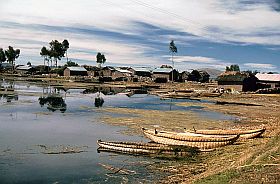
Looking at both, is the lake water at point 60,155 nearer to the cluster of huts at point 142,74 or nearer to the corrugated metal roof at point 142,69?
Result: the cluster of huts at point 142,74

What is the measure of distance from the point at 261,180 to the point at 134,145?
1060 cm

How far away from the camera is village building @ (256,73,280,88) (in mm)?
86750

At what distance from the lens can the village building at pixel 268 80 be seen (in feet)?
285

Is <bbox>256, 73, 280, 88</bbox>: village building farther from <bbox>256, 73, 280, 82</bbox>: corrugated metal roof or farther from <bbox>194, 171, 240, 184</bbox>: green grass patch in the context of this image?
<bbox>194, 171, 240, 184</bbox>: green grass patch

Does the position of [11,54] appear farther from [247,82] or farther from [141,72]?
[247,82]

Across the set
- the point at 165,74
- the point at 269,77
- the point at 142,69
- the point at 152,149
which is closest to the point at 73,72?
the point at 142,69

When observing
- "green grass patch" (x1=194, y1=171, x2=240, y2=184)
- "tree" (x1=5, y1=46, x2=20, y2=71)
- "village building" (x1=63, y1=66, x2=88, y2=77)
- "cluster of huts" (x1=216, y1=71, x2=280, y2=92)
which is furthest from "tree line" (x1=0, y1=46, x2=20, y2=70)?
"green grass patch" (x1=194, y1=171, x2=240, y2=184)

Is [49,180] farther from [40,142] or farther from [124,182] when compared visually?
[40,142]

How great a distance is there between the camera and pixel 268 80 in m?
88.5

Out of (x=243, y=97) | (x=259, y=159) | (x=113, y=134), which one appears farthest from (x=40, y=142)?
(x=243, y=97)

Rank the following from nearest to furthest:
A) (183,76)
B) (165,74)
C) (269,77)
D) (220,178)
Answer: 1. (220,178)
2. (269,77)
3. (165,74)
4. (183,76)

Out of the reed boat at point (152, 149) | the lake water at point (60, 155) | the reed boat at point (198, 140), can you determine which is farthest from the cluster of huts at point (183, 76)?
the reed boat at point (152, 149)

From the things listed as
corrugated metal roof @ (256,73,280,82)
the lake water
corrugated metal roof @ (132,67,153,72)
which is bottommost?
the lake water

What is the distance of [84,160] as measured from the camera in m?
20.8
